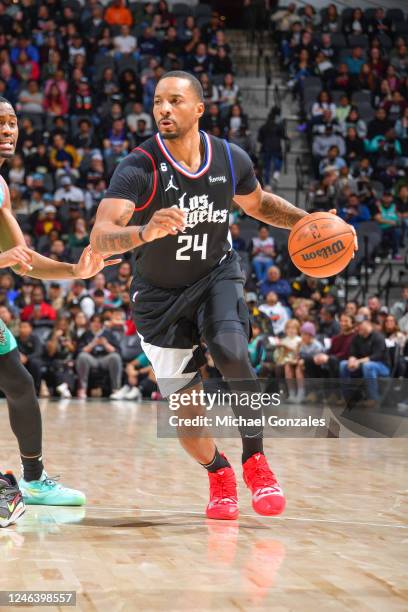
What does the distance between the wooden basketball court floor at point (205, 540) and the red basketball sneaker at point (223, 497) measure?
0.07m

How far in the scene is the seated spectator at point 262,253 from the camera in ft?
44.2

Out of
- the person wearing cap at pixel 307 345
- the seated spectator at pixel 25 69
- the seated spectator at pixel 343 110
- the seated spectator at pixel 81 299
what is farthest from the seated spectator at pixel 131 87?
the person wearing cap at pixel 307 345

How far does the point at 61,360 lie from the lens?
12.2m

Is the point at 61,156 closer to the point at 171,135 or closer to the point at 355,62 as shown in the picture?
the point at 355,62

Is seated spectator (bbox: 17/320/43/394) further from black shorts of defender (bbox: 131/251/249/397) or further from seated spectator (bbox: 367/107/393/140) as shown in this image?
black shorts of defender (bbox: 131/251/249/397)

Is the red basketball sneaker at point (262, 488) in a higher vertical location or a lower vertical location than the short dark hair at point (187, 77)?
lower

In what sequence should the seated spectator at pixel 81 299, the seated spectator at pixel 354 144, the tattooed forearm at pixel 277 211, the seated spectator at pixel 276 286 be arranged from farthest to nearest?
the seated spectator at pixel 354 144, the seated spectator at pixel 276 286, the seated spectator at pixel 81 299, the tattooed forearm at pixel 277 211

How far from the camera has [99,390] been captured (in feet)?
41.9

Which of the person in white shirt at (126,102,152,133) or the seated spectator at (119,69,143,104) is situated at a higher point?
the seated spectator at (119,69,143,104)

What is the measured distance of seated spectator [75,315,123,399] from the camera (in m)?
12.1

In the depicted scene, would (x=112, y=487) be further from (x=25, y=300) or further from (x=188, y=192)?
(x=25, y=300)

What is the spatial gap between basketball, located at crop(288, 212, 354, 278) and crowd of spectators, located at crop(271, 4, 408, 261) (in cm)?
972

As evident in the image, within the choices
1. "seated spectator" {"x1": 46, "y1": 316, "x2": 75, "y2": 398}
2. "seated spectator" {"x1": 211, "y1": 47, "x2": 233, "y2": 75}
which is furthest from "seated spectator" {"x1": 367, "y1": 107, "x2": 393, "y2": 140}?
"seated spectator" {"x1": 46, "y1": 316, "x2": 75, "y2": 398}

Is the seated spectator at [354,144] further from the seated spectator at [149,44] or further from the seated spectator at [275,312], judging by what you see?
the seated spectator at [275,312]
